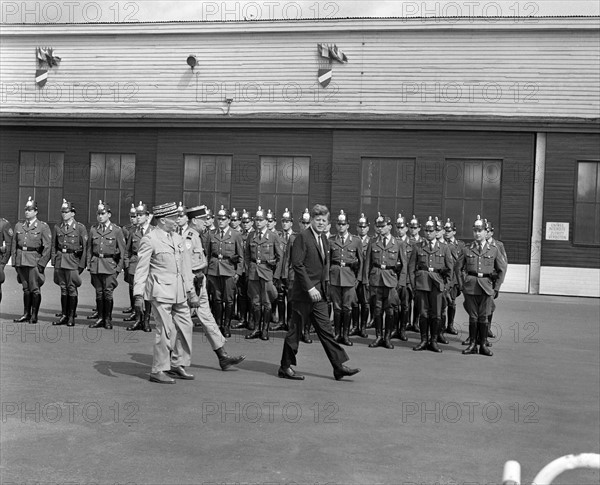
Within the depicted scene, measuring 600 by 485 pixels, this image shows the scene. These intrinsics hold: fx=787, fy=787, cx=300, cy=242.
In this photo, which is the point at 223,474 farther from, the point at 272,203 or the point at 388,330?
the point at 272,203

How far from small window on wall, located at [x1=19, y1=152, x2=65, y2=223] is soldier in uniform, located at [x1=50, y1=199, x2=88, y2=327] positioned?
12.3 m

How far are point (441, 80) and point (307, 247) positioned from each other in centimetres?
1477

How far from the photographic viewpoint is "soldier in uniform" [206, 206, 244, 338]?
1310 centimetres

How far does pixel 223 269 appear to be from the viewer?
516 inches

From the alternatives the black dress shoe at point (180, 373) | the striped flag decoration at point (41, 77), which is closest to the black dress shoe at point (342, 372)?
the black dress shoe at point (180, 373)

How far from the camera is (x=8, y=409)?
7.17 meters

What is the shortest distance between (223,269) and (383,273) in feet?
8.89

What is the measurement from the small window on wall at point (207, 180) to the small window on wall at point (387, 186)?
4.16 meters

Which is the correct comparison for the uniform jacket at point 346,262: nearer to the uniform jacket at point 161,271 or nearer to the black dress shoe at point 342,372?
the black dress shoe at point 342,372

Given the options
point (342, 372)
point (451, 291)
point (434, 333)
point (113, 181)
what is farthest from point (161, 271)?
point (113, 181)

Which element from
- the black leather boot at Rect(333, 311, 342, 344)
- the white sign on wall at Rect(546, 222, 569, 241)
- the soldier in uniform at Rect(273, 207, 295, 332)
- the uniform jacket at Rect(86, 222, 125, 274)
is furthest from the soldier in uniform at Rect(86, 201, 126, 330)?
the white sign on wall at Rect(546, 222, 569, 241)

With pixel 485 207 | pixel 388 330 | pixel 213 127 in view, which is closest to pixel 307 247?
pixel 388 330

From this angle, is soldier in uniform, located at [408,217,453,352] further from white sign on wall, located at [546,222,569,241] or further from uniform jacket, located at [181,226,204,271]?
white sign on wall, located at [546,222,569,241]

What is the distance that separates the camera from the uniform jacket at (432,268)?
467 inches
